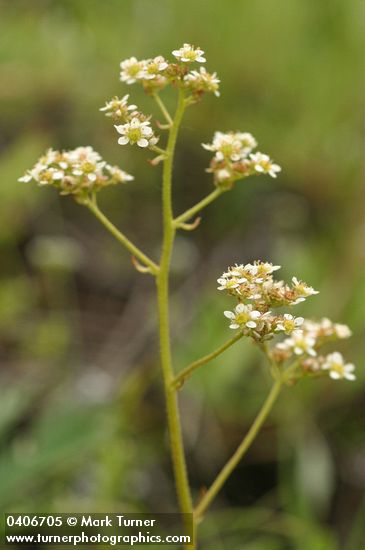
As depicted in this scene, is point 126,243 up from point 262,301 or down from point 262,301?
up

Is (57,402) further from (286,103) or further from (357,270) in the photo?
(286,103)

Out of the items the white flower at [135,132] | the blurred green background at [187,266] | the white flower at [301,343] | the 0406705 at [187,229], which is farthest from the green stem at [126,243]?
the blurred green background at [187,266]

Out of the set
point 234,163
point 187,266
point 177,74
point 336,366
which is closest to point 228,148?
point 234,163

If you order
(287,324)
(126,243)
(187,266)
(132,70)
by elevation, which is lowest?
(287,324)

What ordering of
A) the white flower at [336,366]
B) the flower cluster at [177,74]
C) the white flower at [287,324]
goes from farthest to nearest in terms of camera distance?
the white flower at [336,366] < the flower cluster at [177,74] < the white flower at [287,324]

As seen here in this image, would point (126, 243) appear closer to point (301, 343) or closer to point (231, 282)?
point (231, 282)

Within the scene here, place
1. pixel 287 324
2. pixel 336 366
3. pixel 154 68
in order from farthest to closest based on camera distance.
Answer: pixel 336 366, pixel 154 68, pixel 287 324

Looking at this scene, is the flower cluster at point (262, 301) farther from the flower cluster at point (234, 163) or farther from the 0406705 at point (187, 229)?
the flower cluster at point (234, 163)
